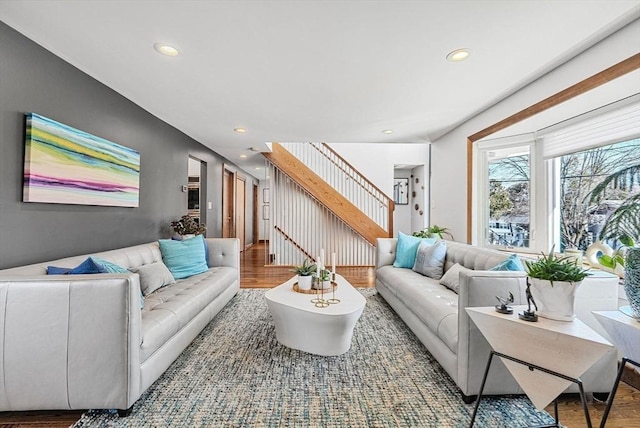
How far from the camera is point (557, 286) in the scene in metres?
1.31

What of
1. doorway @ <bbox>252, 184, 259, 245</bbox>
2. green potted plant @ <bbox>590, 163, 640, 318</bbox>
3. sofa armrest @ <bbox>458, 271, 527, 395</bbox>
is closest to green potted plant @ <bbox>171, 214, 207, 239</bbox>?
sofa armrest @ <bbox>458, 271, 527, 395</bbox>

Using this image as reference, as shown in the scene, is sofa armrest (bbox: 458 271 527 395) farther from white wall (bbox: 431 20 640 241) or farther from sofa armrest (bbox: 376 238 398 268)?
sofa armrest (bbox: 376 238 398 268)

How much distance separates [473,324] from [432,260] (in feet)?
5.21

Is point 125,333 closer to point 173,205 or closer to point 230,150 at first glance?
point 173,205

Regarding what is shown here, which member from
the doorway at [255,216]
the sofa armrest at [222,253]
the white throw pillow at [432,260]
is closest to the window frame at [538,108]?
the white throw pillow at [432,260]

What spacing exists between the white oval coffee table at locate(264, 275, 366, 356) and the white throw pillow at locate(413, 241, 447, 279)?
1.22m

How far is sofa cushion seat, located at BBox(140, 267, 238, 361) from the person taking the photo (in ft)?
5.79

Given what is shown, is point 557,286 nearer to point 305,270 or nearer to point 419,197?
point 305,270

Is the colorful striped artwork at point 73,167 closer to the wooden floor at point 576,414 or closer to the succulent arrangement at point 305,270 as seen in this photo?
the wooden floor at point 576,414

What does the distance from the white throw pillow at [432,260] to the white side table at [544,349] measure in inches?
68.5

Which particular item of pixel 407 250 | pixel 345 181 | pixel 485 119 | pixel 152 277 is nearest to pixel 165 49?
pixel 152 277

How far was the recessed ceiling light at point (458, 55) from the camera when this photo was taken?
2.09 m

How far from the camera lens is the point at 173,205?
13.7 ft

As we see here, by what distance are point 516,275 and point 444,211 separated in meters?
2.75
